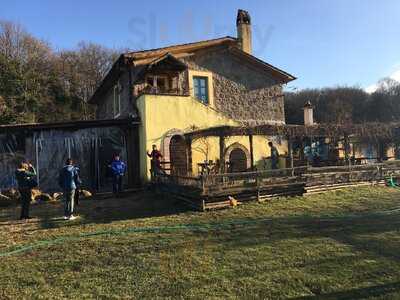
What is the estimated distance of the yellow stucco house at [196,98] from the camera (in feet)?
56.7

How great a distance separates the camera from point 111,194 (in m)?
15.4

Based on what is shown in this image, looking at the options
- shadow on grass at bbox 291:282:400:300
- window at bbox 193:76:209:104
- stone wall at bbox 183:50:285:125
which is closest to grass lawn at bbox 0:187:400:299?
shadow on grass at bbox 291:282:400:300

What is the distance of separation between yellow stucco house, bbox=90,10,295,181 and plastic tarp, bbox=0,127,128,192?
0.97 metres

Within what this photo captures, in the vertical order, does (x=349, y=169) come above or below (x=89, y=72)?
below

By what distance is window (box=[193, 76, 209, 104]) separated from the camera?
2016cm

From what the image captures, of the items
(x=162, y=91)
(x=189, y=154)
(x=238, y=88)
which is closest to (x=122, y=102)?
(x=162, y=91)

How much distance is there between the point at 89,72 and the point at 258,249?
3913 cm

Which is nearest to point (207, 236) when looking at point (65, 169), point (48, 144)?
point (65, 169)

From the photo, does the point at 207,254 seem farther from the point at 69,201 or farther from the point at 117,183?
the point at 117,183

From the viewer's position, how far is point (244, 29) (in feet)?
75.7

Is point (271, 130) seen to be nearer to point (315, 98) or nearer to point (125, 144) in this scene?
point (125, 144)

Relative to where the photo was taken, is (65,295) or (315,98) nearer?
(65,295)

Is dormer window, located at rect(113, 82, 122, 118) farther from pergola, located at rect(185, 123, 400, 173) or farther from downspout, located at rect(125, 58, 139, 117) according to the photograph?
pergola, located at rect(185, 123, 400, 173)

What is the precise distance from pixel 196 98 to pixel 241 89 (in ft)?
12.0
